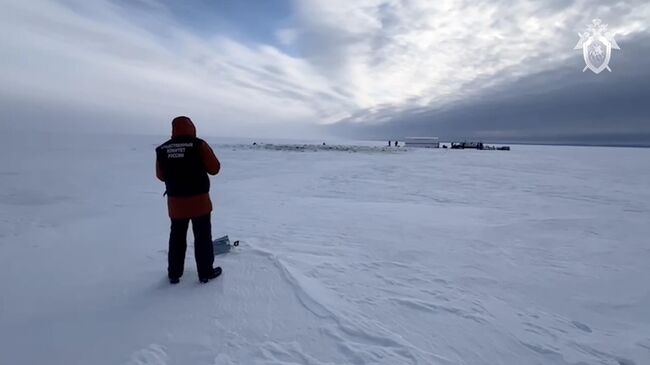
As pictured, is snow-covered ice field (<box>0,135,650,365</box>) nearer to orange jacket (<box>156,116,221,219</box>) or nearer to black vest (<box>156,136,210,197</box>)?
orange jacket (<box>156,116,221,219</box>)

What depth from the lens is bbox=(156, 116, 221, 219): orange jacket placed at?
2676mm

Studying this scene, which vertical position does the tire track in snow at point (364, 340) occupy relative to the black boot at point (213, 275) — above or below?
below

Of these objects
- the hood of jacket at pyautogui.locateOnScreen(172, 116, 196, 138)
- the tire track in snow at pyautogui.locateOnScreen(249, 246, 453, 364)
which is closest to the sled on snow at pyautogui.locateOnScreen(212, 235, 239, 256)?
the tire track in snow at pyautogui.locateOnScreen(249, 246, 453, 364)

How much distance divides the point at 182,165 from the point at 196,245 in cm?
80

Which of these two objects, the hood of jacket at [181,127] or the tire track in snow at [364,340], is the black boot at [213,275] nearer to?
the tire track in snow at [364,340]

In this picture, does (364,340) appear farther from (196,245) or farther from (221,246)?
(221,246)

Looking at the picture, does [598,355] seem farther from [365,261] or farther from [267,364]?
[267,364]

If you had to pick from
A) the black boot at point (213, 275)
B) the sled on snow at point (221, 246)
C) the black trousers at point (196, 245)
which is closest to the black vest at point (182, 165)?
the black trousers at point (196, 245)

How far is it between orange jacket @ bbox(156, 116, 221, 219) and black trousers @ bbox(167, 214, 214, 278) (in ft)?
0.28

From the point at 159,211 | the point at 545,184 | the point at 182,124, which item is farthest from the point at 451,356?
the point at 545,184

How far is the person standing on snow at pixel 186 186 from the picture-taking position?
2.67 meters

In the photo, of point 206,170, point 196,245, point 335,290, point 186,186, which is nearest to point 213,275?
point 196,245

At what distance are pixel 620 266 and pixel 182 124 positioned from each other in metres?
5.40

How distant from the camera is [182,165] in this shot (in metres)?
2.66
